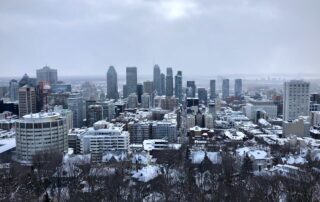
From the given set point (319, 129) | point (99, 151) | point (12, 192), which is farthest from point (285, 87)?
point (12, 192)

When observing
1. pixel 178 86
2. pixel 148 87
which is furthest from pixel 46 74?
pixel 178 86

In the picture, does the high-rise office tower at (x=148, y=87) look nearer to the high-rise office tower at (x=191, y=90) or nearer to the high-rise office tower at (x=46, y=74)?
the high-rise office tower at (x=191, y=90)

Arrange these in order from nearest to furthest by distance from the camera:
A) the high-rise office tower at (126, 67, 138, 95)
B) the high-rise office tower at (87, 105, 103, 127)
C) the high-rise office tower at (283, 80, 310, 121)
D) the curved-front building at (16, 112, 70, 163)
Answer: the curved-front building at (16, 112, 70, 163) < the high-rise office tower at (283, 80, 310, 121) < the high-rise office tower at (87, 105, 103, 127) < the high-rise office tower at (126, 67, 138, 95)

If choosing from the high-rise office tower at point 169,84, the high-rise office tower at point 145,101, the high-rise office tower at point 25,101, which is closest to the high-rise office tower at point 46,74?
the high-rise office tower at point 169,84

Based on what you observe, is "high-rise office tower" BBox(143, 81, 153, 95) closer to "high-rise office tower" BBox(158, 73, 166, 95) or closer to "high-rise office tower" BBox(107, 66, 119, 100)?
"high-rise office tower" BBox(158, 73, 166, 95)

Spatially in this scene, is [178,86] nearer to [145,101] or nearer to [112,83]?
[145,101]

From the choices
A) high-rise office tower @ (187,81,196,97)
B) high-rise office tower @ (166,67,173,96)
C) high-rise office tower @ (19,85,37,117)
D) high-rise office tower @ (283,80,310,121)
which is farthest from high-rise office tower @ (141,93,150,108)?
high-rise office tower @ (283,80,310,121)
